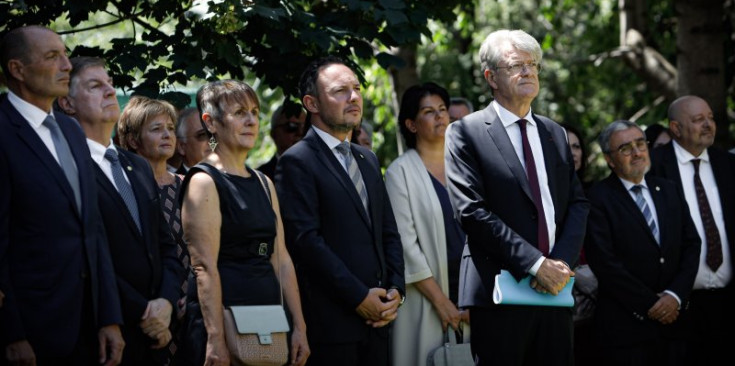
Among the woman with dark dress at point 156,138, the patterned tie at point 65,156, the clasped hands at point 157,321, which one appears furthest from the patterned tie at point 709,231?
the patterned tie at point 65,156

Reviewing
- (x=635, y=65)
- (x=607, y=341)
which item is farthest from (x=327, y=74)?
(x=635, y=65)

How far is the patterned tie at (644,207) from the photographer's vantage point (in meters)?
7.51

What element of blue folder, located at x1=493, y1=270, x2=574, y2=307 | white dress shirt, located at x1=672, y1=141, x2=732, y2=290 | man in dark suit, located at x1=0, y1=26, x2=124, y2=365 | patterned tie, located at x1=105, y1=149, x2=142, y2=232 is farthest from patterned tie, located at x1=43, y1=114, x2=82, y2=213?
white dress shirt, located at x1=672, y1=141, x2=732, y2=290

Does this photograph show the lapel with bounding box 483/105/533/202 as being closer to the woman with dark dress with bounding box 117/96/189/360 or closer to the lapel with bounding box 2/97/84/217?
the woman with dark dress with bounding box 117/96/189/360

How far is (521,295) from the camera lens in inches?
220

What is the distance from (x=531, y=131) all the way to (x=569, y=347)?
4.16 feet

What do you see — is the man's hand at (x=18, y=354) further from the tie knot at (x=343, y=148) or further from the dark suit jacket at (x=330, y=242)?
the tie knot at (x=343, y=148)

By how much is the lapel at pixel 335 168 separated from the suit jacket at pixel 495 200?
1.79ft

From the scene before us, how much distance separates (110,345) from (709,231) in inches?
193

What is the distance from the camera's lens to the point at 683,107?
8.28 metres

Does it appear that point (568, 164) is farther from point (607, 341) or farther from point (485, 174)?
point (607, 341)

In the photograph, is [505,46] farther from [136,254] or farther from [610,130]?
[136,254]

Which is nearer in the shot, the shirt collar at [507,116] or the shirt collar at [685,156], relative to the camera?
the shirt collar at [507,116]

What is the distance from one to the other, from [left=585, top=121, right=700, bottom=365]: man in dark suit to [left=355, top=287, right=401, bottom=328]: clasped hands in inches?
84.2
